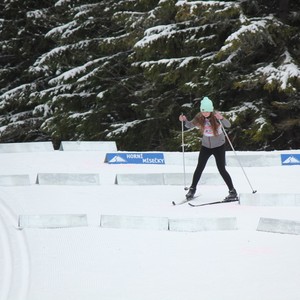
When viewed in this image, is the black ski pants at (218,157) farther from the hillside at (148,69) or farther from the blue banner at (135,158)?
the hillside at (148,69)

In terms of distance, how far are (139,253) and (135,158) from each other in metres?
6.68

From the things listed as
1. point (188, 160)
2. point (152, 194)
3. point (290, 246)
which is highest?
point (290, 246)

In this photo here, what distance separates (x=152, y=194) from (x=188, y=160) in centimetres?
297

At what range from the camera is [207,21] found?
18578 mm

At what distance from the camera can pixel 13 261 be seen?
6742 mm

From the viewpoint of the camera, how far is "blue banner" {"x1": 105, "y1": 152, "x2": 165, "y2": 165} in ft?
44.7

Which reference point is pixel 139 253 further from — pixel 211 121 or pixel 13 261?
pixel 211 121

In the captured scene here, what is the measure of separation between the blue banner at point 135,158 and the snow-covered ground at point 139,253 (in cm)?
269

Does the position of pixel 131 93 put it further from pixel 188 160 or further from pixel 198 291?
pixel 198 291

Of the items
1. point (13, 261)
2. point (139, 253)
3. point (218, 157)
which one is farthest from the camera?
point (218, 157)

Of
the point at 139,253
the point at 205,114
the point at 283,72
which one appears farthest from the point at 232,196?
the point at 283,72

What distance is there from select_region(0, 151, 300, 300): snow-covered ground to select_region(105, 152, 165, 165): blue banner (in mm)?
2694

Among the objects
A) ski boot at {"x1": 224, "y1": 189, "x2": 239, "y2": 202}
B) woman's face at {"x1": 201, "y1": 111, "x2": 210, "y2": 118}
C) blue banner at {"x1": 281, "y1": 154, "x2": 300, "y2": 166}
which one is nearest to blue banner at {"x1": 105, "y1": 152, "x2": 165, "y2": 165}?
blue banner at {"x1": 281, "y1": 154, "x2": 300, "y2": 166}

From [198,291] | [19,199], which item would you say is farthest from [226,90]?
[198,291]
